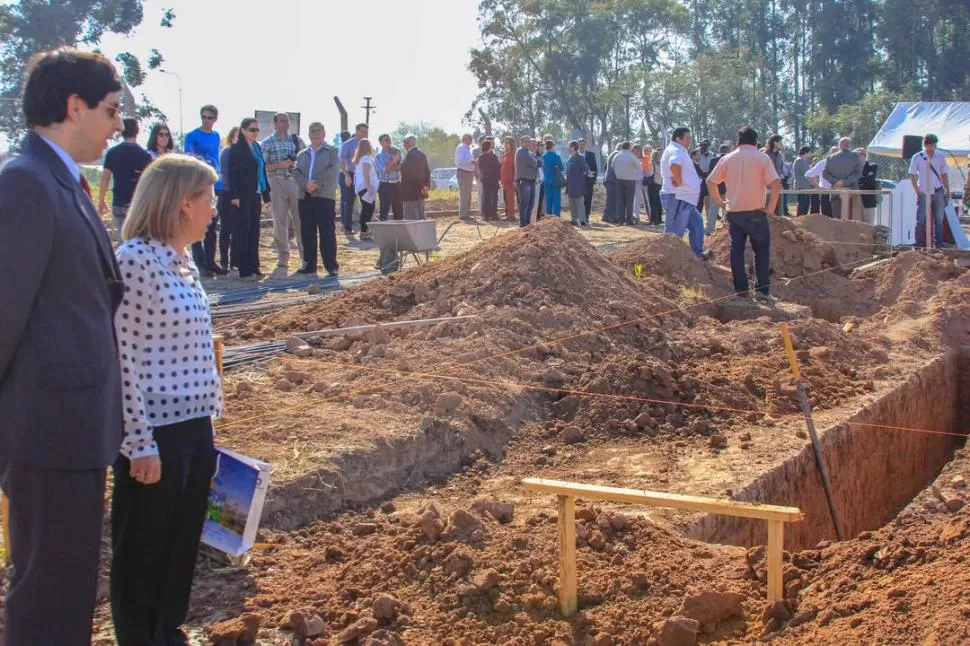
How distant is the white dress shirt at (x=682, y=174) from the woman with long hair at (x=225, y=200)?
5112mm

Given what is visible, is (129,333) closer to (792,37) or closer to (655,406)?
(655,406)

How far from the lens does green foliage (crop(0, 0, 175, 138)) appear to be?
101ft

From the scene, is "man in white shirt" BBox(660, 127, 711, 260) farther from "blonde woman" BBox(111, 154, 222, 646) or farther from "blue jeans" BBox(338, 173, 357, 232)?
"blonde woman" BBox(111, 154, 222, 646)

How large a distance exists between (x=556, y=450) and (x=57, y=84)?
477 centimetres

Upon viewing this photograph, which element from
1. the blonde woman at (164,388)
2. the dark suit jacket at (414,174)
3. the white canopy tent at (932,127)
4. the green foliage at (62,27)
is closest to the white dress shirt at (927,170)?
the dark suit jacket at (414,174)

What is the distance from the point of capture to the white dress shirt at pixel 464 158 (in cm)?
2098

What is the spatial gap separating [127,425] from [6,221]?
0.76 metres

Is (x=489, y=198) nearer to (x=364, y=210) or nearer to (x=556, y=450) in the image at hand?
(x=364, y=210)

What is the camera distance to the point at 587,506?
17.5 ft

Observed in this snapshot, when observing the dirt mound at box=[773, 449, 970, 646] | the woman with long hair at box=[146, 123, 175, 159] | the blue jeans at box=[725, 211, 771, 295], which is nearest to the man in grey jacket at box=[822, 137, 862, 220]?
the blue jeans at box=[725, 211, 771, 295]

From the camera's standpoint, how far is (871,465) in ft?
28.2

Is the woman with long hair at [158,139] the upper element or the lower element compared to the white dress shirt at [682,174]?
upper

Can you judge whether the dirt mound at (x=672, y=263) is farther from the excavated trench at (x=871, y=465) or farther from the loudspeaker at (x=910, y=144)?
the loudspeaker at (x=910, y=144)

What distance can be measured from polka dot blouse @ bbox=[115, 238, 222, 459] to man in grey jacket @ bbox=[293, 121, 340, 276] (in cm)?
893
